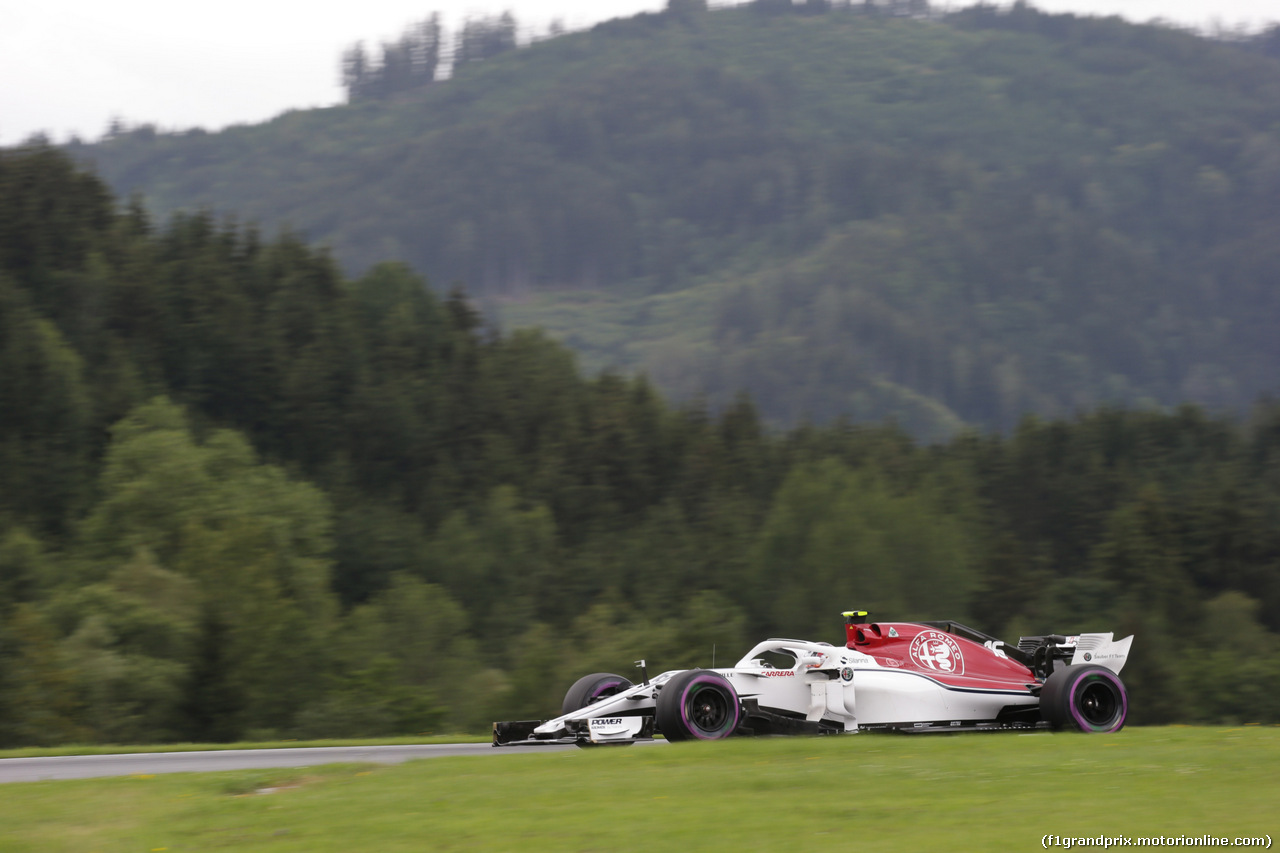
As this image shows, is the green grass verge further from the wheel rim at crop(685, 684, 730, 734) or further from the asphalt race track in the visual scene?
the wheel rim at crop(685, 684, 730, 734)

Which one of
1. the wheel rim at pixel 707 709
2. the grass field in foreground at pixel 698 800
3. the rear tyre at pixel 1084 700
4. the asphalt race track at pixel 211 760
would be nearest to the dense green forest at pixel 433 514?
the asphalt race track at pixel 211 760

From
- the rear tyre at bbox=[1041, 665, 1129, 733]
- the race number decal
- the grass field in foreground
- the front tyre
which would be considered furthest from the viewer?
the race number decal

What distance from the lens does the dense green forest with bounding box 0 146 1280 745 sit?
143ft

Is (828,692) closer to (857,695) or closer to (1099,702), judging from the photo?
(857,695)

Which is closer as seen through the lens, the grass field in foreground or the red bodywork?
the grass field in foreground

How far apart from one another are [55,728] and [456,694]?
21.8 m

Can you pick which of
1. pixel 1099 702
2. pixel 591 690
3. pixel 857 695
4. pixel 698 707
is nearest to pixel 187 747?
pixel 591 690

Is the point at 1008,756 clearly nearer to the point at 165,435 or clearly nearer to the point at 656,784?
the point at 656,784

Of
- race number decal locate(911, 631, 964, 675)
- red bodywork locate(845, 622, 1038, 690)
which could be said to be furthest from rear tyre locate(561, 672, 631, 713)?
race number decal locate(911, 631, 964, 675)

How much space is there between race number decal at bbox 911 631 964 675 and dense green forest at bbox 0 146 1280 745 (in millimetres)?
22437

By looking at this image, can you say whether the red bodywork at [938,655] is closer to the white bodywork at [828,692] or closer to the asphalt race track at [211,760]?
the white bodywork at [828,692]

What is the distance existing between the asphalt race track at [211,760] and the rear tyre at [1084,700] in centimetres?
650

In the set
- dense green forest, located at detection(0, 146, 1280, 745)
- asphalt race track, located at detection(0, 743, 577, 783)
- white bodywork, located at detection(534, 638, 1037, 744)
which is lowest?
dense green forest, located at detection(0, 146, 1280, 745)

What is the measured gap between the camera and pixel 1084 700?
1725 centimetres
